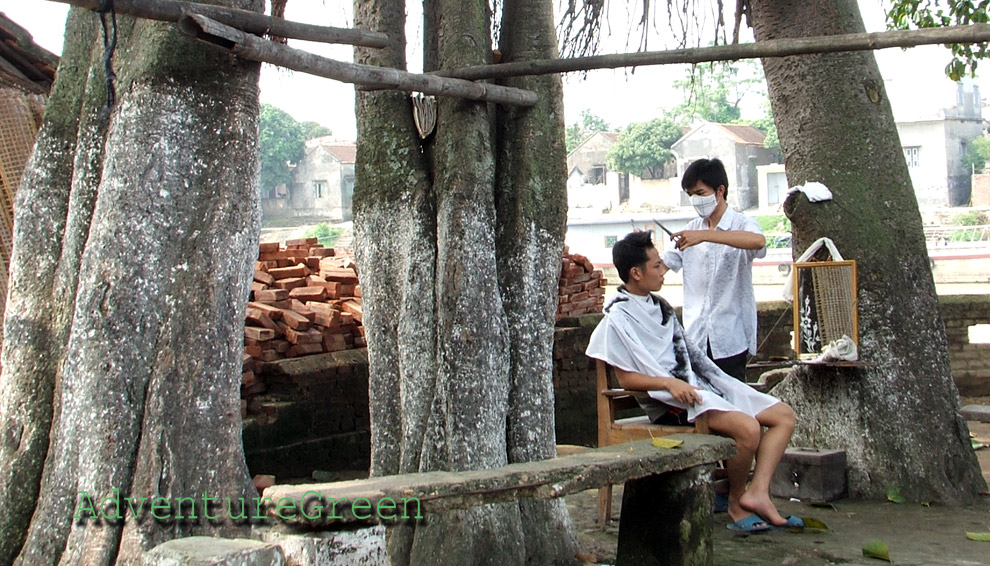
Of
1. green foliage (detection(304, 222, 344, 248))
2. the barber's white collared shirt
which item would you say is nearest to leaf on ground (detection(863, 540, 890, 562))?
the barber's white collared shirt

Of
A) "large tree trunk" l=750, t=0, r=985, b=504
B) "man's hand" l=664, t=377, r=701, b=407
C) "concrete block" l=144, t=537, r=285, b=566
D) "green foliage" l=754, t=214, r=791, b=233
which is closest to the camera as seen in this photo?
"concrete block" l=144, t=537, r=285, b=566

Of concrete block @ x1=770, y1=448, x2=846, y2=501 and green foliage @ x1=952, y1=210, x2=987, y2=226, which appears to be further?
green foliage @ x1=952, y1=210, x2=987, y2=226

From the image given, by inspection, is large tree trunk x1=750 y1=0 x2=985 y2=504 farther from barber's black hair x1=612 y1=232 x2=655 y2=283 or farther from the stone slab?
the stone slab

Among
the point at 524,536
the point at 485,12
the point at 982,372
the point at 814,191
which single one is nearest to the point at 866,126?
the point at 814,191

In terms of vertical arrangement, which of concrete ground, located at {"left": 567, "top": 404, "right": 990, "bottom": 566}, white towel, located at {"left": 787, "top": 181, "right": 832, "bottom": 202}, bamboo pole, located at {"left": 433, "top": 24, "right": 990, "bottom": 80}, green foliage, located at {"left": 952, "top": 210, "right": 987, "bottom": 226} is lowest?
concrete ground, located at {"left": 567, "top": 404, "right": 990, "bottom": 566}

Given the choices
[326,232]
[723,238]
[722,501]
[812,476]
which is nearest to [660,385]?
[723,238]

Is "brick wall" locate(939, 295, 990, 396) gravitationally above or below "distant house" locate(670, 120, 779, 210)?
below

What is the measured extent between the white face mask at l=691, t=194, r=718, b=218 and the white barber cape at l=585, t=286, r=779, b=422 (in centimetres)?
67

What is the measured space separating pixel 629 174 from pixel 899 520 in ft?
142

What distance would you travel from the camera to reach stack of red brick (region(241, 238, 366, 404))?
26.3ft

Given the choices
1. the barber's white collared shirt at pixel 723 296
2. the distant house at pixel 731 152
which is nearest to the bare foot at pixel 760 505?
the barber's white collared shirt at pixel 723 296

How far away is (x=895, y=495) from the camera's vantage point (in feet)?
19.8

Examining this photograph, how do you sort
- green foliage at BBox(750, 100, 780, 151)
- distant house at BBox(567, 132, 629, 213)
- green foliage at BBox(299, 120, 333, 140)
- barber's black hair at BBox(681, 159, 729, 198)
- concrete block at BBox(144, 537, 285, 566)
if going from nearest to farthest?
concrete block at BBox(144, 537, 285, 566) → barber's black hair at BBox(681, 159, 729, 198) → green foliage at BBox(750, 100, 780, 151) → distant house at BBox(567, 132, 629, 213) → green foliage at BBox(299, 120, 333, 140)

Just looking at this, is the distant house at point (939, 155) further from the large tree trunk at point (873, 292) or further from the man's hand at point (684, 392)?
the man's hand at point (684, 392)
